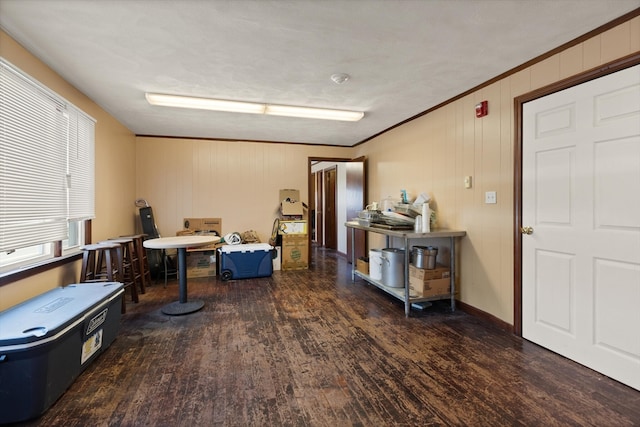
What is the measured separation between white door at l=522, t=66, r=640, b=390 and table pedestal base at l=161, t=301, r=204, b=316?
129 inches

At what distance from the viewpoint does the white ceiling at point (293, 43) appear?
1844 mm

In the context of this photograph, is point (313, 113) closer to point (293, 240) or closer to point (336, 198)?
point (293, 240)

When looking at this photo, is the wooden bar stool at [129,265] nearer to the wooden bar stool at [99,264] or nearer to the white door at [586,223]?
the wooden bar stool at [99,264]

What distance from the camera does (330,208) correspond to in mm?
7824

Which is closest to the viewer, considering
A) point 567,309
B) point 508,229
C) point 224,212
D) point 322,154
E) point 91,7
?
point 91,7

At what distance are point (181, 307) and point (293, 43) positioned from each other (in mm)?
2909

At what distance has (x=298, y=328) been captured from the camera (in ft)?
9.48

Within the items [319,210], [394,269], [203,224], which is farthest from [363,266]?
[319,210]

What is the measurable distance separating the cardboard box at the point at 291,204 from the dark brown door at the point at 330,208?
194 centimetres

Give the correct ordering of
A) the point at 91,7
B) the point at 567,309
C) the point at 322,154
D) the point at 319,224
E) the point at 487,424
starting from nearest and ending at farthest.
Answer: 1. the point at 487,424
2. the point at 91,7
3. the point at 567,309
4. the point at 322,154
5. the point at 319,224

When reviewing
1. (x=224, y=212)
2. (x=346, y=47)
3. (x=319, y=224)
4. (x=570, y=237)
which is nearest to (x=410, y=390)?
A: (x=570, y=237)

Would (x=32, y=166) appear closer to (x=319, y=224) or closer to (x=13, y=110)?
(x=13, y=110)

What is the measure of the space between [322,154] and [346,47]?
3655mm

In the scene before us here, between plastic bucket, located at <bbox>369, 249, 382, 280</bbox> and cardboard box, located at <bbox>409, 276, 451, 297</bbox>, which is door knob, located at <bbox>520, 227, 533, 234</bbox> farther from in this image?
plastic bucket, located at <bbox>369, 249, 382, 280</bbox>
